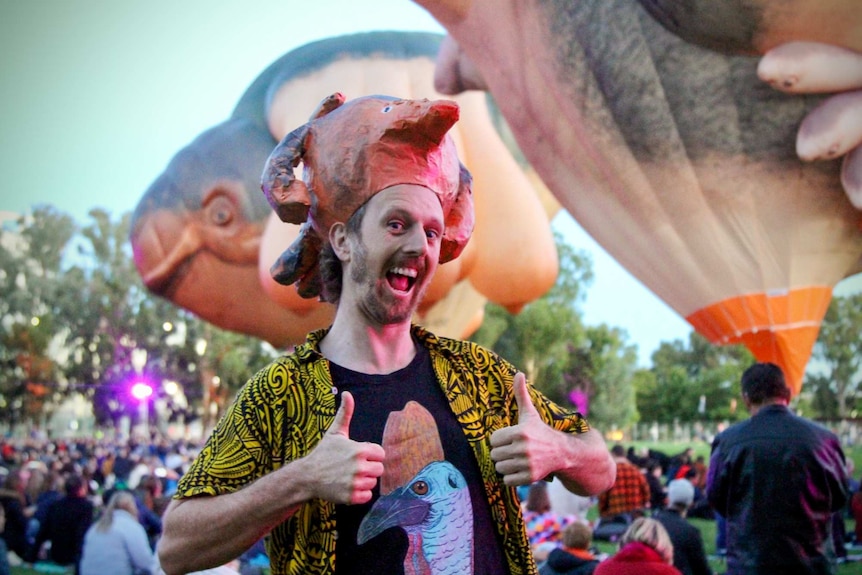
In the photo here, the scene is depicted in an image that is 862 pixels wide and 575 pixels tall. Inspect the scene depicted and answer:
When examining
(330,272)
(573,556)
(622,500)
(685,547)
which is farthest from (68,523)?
(330,272)

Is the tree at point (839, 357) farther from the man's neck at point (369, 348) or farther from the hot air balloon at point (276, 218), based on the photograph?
the man's neck at point (369, 348)

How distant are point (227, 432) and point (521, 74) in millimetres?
8325

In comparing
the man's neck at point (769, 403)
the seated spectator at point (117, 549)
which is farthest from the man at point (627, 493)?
the man's neck at point (769, 403)

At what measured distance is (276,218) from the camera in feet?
36.2

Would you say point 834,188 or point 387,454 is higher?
point 834,188

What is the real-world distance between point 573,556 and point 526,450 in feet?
11.3

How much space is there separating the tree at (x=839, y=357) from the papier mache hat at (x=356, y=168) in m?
38.0

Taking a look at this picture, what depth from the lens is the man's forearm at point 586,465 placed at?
5.52 ft

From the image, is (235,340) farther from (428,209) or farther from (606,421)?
(428,209)

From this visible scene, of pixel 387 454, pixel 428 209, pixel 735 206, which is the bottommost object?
pixel 387 454

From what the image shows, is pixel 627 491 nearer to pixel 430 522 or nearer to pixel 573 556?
pixel 573 556

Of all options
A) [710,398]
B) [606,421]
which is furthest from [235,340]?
[710,398]

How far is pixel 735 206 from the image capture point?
9133 mm

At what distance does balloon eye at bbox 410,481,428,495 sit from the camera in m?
1.65
